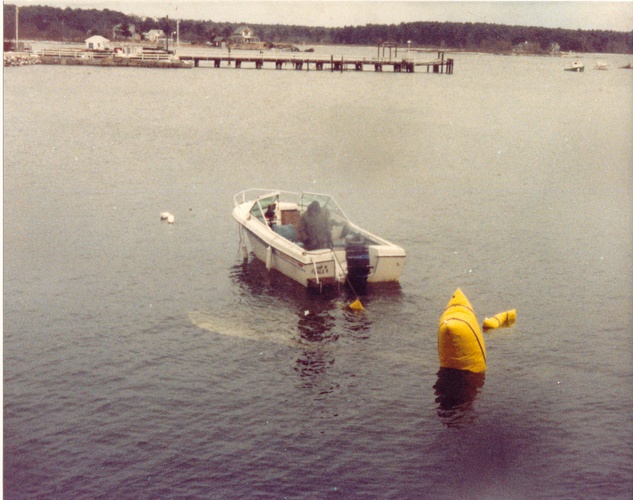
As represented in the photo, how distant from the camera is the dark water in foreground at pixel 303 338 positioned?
16.5 metres

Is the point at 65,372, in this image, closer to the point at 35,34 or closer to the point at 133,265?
the point at 133,265

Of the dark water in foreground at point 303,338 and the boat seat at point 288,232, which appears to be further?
the boat seat at point 288,232

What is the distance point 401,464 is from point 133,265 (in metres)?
15.7

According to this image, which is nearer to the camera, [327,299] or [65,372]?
[65,372]

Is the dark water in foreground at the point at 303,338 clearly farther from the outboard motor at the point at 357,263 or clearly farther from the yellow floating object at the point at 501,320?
the outboard motor at the point at 357,263

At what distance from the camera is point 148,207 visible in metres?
38.9

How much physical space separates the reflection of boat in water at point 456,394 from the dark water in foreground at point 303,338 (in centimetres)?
7

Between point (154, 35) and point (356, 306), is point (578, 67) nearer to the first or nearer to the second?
point (154, 35)

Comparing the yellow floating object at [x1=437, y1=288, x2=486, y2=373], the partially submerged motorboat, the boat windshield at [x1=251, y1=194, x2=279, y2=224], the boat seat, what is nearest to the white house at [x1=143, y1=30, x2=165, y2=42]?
the boat windshield at [x1=251, y1=194, x2=279, y2=224]

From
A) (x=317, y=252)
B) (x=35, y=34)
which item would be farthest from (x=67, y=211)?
(x=35, y=34)

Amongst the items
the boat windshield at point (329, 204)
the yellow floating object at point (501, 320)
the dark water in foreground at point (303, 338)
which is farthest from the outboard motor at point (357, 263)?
the yellow floating object at point (501, 320)

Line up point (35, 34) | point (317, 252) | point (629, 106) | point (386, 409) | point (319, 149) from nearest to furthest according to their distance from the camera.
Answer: point (386, 409) < point (317, 252) < point (319, 149) < point (35, 34) < point (629, 106)

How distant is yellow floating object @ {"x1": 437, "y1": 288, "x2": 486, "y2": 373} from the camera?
2022 centimetres

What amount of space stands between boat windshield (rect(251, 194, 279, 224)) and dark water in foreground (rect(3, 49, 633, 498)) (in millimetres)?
2163
